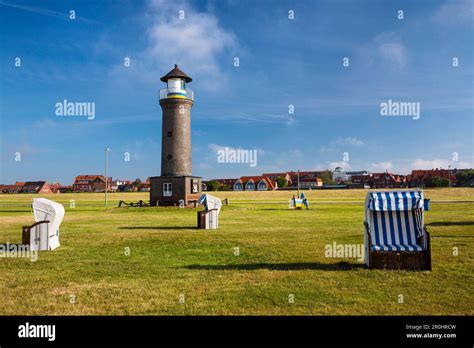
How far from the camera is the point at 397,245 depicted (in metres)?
9.59

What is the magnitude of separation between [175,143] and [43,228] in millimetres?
24846

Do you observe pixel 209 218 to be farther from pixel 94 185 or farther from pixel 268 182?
pixel 94 185

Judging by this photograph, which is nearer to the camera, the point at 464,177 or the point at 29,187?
the point at 464,177

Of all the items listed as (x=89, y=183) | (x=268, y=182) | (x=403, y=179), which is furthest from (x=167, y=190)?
(x=403, y=179)

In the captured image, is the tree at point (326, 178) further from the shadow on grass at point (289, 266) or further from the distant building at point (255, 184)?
the shadow on grass at point (289, 266)

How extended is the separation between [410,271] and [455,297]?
6.92 feet

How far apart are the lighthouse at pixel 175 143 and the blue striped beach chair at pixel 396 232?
92.7ft

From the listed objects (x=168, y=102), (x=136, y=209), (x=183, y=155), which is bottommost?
(x=136, y=209)

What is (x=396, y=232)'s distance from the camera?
9.81 meters

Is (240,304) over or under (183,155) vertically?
under

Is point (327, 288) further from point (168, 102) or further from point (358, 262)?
point (168, 102)

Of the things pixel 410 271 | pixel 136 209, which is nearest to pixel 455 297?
pixel 410 271
